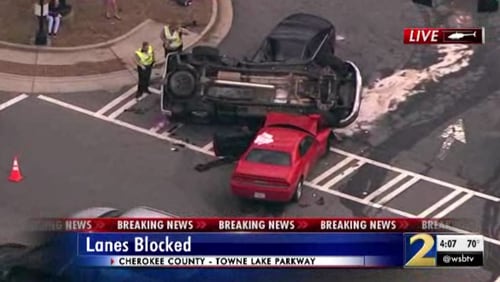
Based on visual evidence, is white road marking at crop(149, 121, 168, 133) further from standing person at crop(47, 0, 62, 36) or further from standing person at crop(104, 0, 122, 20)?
standing person at crop(104, 0, 122, 20)

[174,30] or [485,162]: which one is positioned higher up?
[174,30]

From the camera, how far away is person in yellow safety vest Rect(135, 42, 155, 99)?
117 feet

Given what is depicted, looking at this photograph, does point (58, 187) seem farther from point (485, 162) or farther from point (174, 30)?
point (485, 162)

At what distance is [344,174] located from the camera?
3272 centimetres

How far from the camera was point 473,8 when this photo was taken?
42250 millimetres

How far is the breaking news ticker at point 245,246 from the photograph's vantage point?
2564cm

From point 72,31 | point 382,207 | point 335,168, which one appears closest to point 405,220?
point 382,207

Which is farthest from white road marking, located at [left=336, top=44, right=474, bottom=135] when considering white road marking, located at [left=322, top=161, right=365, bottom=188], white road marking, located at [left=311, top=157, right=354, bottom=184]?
white road marking, located at [left=322, top=161, right=365, bottom=188]

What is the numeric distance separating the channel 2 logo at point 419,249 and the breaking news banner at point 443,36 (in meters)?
14.1

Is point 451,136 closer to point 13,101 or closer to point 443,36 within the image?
point 443,36

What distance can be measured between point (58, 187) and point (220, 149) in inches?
165

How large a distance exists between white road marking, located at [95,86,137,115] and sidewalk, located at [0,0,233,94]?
402mm

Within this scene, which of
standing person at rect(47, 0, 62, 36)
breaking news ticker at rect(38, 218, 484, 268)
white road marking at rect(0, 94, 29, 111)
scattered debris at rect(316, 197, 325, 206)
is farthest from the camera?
standing person at rect(47, 0, 62, 36)

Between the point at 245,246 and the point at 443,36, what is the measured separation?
1611cm
